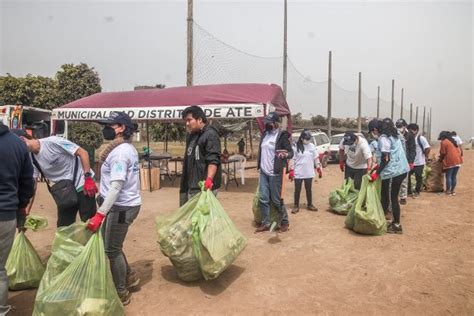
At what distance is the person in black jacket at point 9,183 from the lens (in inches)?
107

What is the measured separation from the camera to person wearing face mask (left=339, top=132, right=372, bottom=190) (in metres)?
6.69

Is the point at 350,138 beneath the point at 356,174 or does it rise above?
above

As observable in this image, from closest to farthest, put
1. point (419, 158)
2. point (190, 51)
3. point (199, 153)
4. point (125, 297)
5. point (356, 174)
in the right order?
point (125, 297) → point (199, 153) → point (356, 174) → point (419, 158) → point (190, 51)

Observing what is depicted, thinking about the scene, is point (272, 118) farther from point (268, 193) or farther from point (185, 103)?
point (185, 103)

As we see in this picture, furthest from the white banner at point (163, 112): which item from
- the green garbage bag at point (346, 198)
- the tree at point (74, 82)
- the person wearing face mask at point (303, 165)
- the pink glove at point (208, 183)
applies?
the tree at point (74, 82)

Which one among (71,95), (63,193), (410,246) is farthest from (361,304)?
(71,95)

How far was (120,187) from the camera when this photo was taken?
3205 millimetres

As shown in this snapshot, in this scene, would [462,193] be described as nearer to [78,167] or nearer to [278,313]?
[278,313]

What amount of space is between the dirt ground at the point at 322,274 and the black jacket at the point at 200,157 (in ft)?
3.31

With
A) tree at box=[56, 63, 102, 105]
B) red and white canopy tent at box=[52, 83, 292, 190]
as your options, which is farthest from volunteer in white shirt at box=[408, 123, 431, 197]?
tree at box=[56, 63, 102, 105]

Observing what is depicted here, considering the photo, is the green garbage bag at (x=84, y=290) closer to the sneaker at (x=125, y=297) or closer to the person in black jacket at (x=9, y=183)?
the person in black jacket at (x=9, y=183)

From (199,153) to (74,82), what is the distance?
19.7 metres

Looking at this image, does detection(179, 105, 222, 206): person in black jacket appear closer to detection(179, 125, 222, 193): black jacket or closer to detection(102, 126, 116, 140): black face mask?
detection(179, 125, 222, 193): black jacket

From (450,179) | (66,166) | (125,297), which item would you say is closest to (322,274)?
(125,297)
